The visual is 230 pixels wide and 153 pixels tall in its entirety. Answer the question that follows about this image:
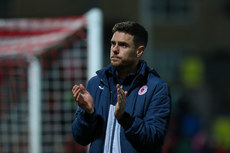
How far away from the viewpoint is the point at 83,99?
11.6 ft

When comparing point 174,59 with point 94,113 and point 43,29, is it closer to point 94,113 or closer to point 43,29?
point 43,29

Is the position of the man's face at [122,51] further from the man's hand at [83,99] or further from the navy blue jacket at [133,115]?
the man's hand at [83,99]

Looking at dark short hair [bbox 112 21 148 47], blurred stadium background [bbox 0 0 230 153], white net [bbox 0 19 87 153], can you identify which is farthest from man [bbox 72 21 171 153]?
white net [bbox 0 19 87 153]

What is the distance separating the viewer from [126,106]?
11.8ft

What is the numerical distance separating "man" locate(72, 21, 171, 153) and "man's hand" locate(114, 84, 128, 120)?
0.02 metres

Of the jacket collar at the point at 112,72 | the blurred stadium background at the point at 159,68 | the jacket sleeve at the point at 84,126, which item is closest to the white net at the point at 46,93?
the blurred stadium background at the point at 159,68

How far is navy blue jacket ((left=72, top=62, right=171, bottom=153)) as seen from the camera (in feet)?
A: 11.3

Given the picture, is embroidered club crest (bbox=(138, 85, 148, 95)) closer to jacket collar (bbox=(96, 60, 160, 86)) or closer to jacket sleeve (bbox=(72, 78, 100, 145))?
jacket collar (bbox=(96, 60, 160, 86))

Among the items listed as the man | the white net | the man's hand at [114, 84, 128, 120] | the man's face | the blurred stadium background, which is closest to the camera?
the man's hand at [114, 84, 128, 120]

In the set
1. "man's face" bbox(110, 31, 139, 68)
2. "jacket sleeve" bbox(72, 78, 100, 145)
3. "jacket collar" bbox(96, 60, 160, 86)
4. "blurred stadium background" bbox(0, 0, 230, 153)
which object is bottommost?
"blurred stadium background" bbox(0, 0, 230, 153)

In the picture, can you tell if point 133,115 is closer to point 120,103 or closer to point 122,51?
point 120,103

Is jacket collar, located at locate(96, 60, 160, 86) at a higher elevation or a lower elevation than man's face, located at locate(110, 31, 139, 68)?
lower

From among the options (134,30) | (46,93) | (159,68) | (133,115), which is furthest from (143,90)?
(159,68)

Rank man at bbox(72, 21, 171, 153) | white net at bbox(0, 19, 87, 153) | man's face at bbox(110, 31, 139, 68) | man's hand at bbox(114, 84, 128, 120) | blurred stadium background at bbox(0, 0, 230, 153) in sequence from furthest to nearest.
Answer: blurred stadium background at bbox(0, 0, 230, 153), white net at bbox(0, 19, 87, 153), man's face at bbox(110, 31, 139, 68), man at bbox(72, 21, 171, 153), man's hand at bbox(114, 84, 128, 120)
